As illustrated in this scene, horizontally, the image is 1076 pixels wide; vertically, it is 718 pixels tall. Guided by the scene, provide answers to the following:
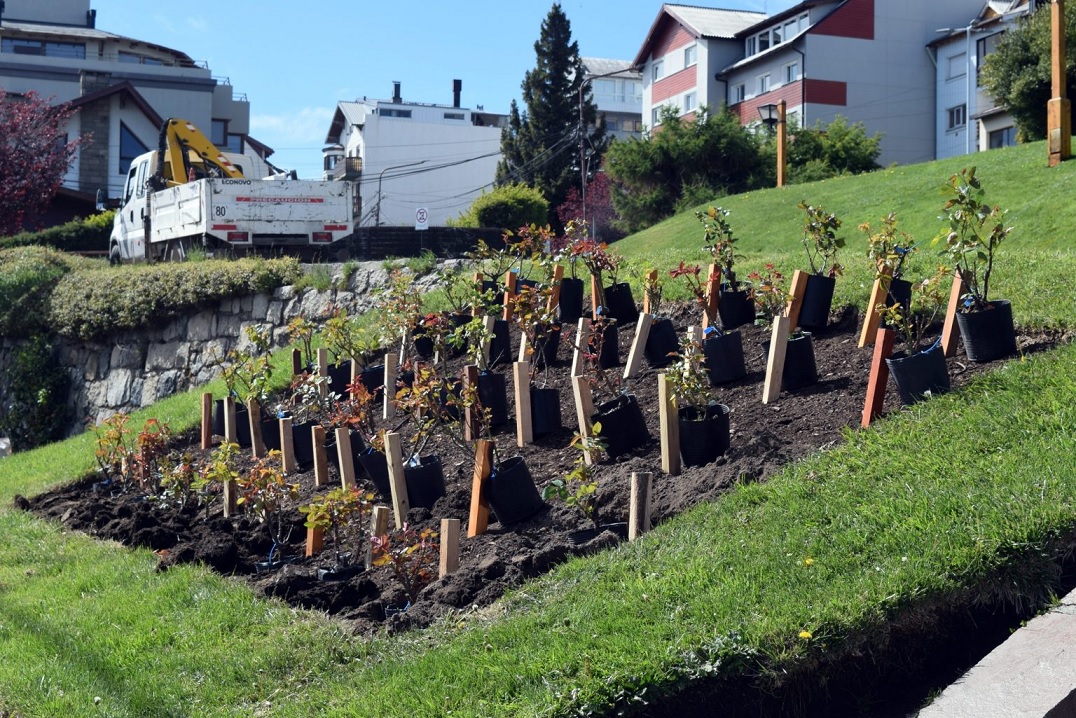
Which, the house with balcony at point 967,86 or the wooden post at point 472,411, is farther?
the house with balcony at point 967,86

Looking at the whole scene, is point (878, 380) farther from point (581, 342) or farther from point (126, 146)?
point (126, 146)

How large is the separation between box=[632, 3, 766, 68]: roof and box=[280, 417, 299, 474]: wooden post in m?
45.4

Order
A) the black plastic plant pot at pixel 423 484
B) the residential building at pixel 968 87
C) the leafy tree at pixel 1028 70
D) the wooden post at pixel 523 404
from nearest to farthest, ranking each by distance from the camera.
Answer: the black plastic plant pot at pixel 423 484
the wooden post at pixel 523 404
the leafy tree at pixel 1028 70
the residential building at pixel 968 87

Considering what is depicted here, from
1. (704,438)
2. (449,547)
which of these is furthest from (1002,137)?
(449,547)

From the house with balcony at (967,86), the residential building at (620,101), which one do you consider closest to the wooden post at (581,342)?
the house with balcony at (967,86)

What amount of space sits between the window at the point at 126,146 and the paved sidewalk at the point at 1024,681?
4688cm

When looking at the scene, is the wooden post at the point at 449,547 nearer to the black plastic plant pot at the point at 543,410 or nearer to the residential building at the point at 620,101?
the black plastic plant pot at the point at 543,410

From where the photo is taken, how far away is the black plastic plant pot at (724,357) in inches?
282

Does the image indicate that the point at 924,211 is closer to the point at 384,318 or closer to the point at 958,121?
the point at 384,318

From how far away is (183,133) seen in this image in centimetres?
2309

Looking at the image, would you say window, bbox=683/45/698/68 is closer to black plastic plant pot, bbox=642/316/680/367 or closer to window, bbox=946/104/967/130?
window, bbox=946/104/967/130

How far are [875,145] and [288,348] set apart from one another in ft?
71.4

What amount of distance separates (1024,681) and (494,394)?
15.6 ft

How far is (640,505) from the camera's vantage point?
205 inches
